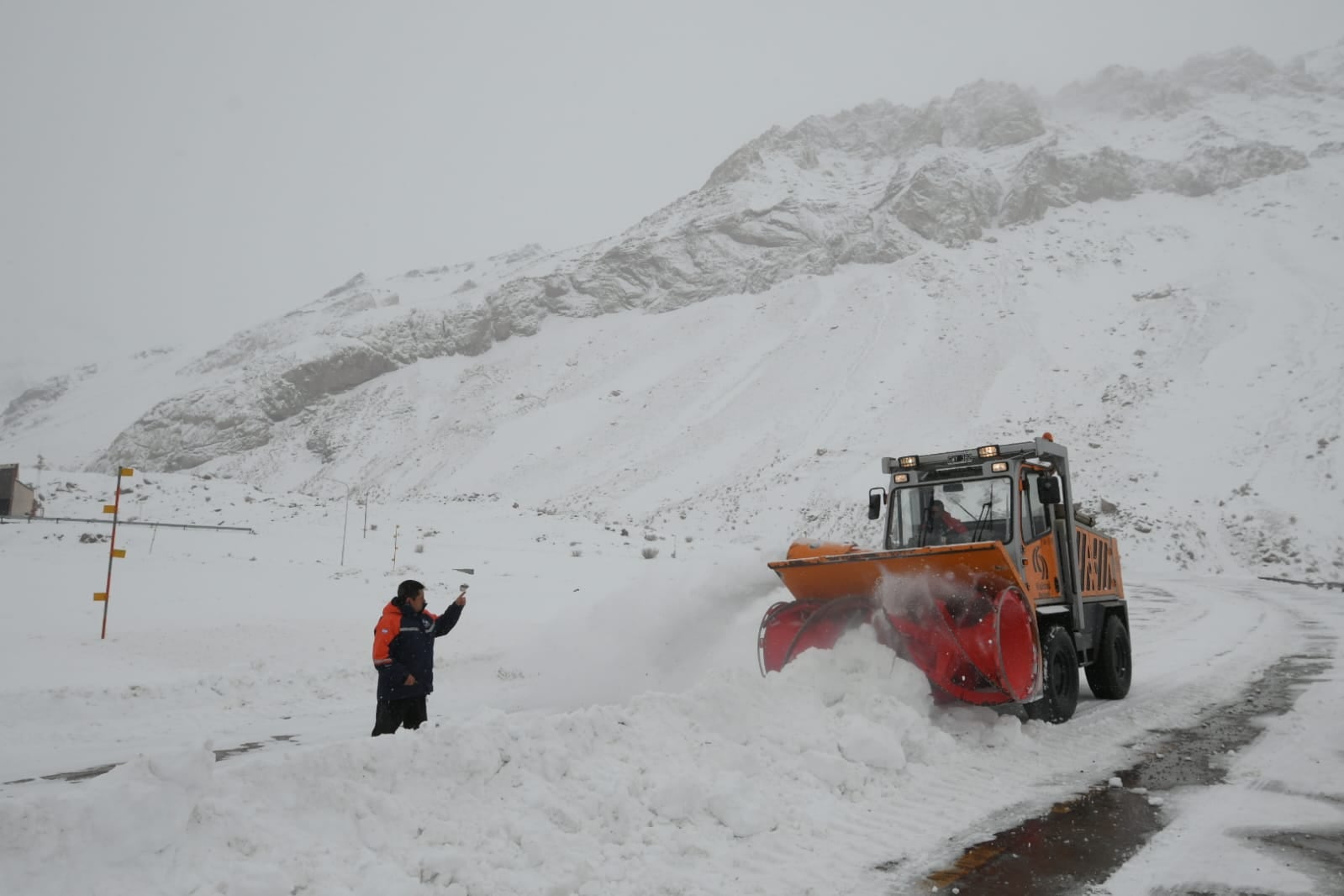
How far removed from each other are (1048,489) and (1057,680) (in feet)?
5.58

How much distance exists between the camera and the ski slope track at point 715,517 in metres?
3.92

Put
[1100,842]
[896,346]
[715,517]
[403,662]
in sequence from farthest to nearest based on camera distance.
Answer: [896,346]
[715,517]
[403,662]
[1100,842]

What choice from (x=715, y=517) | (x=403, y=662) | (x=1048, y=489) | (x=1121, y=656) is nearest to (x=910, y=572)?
(x=1048, y=489)

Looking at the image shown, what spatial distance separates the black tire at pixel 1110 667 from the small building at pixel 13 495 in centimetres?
2715

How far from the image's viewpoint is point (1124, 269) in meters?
45.1

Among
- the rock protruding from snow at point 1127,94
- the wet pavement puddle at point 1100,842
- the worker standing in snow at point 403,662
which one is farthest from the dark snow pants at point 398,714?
the rock protruding from snow at point 1127,94

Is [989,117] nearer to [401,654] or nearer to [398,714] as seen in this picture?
[401,654]

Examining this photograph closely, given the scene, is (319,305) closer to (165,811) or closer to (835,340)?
(835,340)

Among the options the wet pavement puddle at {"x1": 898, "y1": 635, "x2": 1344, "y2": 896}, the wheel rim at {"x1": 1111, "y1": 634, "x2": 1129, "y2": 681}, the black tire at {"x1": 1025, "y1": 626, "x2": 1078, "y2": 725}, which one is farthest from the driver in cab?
the wheel rim at {"x1": 1111, "y1": 634, "x2": 1129, "y2": 681}

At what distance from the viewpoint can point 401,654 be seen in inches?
228

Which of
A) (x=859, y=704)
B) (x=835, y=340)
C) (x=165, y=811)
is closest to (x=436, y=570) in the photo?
(x=859, y=704)

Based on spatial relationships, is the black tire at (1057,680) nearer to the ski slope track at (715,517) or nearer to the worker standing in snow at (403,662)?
the ski slope track at (715,517)

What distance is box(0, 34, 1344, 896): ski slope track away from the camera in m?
3.92

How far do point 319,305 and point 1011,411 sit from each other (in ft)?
262
